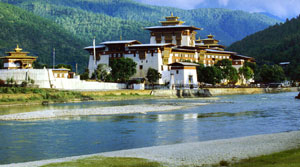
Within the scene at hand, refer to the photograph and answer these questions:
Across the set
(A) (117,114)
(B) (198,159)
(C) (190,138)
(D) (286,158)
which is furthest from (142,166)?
(A) (117,114)

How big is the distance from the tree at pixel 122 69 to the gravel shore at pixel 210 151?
8692cm

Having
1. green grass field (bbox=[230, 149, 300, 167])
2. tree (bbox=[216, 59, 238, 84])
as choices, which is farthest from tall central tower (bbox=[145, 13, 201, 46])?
green grass field (bbox=[230, 149, 300, 167])

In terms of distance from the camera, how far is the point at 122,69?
11838 centimetres

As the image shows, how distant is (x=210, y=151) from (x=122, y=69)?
9246 centimetres

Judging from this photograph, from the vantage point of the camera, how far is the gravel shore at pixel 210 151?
24.4m

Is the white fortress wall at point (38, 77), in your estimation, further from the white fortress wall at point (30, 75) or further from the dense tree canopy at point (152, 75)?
the dense tree canopy at point (152, 75)

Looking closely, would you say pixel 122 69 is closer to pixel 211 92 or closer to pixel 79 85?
pixel 79 85

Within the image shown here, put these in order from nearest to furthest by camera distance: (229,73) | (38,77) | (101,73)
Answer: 1. (38,77)
2. (101,73)
3. (229,73)

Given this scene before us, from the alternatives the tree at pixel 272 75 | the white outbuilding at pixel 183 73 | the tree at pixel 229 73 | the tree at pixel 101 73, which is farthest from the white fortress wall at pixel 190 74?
the tree at pixel 272 75

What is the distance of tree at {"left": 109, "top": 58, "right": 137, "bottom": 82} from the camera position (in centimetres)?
11775

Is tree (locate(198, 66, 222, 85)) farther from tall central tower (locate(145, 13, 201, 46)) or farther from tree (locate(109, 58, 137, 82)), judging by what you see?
tree (locate(109, 58, 137, 82))

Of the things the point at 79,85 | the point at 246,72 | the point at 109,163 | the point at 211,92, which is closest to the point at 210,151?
the point at 109,163

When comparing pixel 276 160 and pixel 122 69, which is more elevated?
pixel 122 69

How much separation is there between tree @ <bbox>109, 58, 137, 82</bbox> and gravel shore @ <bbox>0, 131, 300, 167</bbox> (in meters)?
86.9
